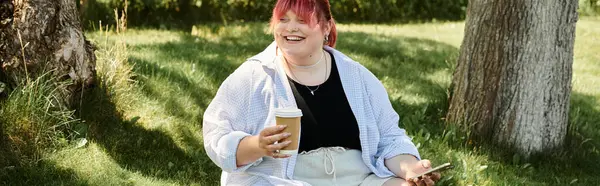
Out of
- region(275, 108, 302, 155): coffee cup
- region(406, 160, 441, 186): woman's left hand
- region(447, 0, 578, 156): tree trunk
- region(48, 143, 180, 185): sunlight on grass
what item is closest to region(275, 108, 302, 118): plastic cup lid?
region(275, 108, 302, 155): coffee cup

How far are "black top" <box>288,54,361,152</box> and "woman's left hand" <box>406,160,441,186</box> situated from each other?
0.79 ft

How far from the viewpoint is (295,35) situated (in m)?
3.30

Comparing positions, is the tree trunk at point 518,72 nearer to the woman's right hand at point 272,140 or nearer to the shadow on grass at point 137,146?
the shadow on grass at point 137,146

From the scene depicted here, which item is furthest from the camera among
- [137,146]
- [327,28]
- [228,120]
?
[137,146]

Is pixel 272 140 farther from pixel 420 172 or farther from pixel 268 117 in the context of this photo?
pixel 420 172

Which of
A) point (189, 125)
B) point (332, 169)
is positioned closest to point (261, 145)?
point (332, 169)

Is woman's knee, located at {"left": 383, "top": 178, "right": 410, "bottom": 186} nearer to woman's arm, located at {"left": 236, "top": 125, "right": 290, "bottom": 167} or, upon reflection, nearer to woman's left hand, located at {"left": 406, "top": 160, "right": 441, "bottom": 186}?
woman's left hand, located at {"left": 406, "top": 160, "right": 441, "bottom": 186}

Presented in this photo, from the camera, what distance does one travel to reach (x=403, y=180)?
3385mm

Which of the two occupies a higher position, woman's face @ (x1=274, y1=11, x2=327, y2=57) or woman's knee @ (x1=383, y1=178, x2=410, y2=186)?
woman's face @ (x1=274, y1=11, x2=327, y2=57)

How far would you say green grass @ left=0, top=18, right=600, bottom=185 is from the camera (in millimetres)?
4699

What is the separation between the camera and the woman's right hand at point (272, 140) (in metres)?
2.90

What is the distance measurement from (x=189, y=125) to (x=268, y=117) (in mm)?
2199

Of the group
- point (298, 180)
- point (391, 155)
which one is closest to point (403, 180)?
point (391, 155)

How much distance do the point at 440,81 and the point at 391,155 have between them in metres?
3.41
